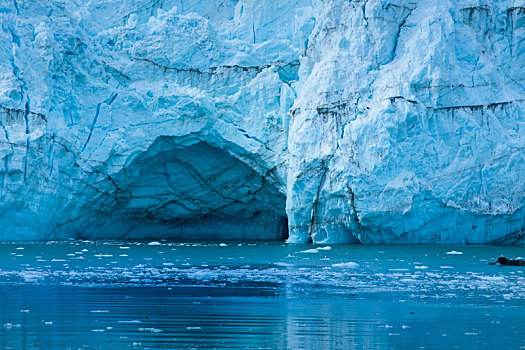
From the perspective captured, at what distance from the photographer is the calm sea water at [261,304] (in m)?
5.37

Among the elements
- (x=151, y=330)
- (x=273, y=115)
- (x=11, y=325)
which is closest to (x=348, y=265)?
(x=151, y=330)

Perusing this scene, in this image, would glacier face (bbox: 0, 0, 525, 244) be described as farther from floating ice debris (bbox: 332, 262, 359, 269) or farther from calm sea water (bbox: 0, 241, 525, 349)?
floating ice debris (bbox: 332, 262, 359, 269)

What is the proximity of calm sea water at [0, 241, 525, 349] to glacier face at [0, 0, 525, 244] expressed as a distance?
550cm

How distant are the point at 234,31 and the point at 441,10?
6445 mm

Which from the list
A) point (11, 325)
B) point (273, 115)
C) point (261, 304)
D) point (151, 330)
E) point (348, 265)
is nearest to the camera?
point (151, 330)

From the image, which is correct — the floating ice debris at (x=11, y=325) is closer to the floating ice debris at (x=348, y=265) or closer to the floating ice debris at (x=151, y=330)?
the floating ice debris at (x=151, y=330)

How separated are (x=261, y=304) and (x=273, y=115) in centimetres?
1443

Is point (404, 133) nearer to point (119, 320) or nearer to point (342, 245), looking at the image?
point (342, 245)

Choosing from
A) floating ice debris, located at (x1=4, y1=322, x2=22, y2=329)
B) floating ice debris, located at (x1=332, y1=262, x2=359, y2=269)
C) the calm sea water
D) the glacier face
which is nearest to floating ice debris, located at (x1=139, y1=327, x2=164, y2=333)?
the calm sea water

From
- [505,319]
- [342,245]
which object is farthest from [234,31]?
[505,319]

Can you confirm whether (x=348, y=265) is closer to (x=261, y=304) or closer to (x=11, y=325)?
(x=261, y=304)

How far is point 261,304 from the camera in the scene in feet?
24.4

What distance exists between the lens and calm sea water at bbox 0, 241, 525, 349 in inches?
211

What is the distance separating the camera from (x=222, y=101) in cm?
2177
